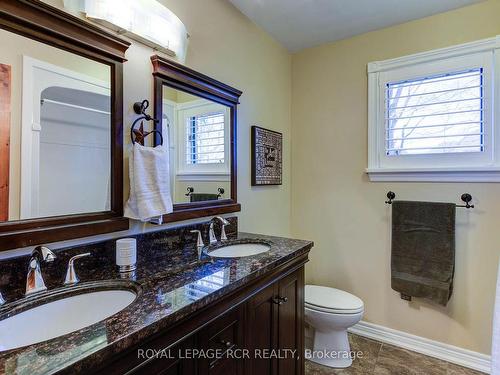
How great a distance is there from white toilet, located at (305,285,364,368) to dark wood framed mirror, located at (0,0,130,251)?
1404 millimetres

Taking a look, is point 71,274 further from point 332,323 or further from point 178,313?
point 332,323

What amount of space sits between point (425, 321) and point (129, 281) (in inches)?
83.5

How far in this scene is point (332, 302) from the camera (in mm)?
1968

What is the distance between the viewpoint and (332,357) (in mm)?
1976

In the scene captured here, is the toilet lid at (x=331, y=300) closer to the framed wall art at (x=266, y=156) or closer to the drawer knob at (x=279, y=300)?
the drawer knob at (x=279, y=300)

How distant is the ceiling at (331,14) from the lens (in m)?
1.91

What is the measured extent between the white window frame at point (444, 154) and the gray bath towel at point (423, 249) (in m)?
0.24

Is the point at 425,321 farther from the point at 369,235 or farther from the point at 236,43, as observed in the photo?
the point at 236,43

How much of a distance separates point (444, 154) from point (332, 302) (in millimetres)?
1293

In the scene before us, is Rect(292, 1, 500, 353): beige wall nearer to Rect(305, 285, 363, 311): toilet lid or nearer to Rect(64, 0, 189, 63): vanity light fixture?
Rect(305, 285, 363, 311): toilet lid

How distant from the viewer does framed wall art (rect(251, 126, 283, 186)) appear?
2145mm

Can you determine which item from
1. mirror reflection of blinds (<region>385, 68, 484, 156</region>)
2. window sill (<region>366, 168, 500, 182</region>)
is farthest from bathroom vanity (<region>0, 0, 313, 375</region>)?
mirror reflection of blinds (<region>385, 68, 484, 156</region>)

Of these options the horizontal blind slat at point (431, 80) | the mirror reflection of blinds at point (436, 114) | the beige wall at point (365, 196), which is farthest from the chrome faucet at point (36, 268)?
the horizontal blind slat at point (431, 80)

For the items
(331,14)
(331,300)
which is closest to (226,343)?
(331,300)
